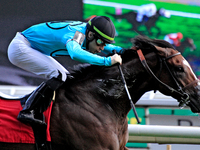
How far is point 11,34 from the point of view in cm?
502

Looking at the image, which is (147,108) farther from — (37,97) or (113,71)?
(37,97)

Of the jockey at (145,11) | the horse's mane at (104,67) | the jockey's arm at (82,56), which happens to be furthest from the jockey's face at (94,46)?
the jockey at (145,11)

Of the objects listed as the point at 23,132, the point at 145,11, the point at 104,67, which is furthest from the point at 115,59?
the point at 145,11

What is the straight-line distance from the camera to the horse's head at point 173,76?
98.0 inches

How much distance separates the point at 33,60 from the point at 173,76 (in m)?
1.28

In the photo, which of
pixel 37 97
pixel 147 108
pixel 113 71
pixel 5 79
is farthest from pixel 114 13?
pixel 37 97

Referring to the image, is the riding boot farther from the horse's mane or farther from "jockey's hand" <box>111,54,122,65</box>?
"jockey's hand" <box>111,54,122,65</box>

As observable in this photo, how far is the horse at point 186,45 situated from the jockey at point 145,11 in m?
0.77

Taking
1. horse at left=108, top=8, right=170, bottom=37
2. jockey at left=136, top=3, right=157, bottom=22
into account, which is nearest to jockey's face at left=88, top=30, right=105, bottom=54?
horse at left=108, top=8, right=170, bottom=37

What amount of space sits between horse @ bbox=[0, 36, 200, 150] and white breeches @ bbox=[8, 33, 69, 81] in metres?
0.17

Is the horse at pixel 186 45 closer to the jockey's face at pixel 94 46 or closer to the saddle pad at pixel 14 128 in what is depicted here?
the jockey's face at pixel 94 46

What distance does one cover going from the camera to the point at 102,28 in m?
2.53

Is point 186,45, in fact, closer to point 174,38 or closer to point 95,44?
point 174,38

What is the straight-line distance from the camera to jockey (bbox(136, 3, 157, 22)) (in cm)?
520
